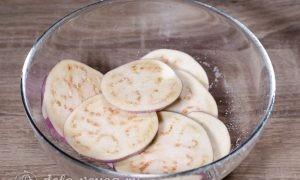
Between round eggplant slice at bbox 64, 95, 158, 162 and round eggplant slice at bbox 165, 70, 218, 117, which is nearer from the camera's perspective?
round eggplant slice at bbox 64, 95, 158, 162

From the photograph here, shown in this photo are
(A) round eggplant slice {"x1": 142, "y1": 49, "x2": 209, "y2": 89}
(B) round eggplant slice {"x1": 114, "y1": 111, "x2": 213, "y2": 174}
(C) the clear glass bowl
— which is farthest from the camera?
(A) round eggplant slice {"x1": 142, "y1": 49, "x2": 209, "y2": 89}

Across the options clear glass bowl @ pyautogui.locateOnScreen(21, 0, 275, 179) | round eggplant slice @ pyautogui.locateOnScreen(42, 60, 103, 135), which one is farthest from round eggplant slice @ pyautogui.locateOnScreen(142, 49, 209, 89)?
round eggplant slice @ pyautogui.locateOnScreen(42, 60, 103, 135)

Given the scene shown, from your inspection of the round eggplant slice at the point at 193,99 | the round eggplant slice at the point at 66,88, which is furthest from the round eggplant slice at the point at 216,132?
the round eggplant slice at the point at 66,88

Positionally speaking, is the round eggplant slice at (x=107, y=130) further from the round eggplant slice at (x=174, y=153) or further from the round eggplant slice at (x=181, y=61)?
the round eggplant slice at (x=181, y=61)

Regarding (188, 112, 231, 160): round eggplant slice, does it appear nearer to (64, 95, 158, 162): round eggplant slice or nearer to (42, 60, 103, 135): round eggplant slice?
(64, 95, 158, 162): round eggplant slice

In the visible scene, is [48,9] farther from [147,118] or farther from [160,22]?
[147,118]

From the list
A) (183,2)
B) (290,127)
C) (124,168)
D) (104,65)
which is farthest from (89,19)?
(290,127)

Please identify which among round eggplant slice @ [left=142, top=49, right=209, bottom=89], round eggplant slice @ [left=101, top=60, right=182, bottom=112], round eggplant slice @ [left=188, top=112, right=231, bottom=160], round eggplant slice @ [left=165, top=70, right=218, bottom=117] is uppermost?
round eggplant slice @ [left=101, top=60, right=182, bottom=112]
